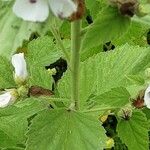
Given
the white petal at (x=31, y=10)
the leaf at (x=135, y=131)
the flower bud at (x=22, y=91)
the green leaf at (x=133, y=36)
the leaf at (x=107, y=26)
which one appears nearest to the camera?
the white petal at (x=31, y=10)

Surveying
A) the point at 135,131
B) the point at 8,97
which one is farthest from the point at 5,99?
the point at 135,131

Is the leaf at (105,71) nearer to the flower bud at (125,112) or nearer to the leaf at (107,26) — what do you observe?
the flower bud at (125,112)

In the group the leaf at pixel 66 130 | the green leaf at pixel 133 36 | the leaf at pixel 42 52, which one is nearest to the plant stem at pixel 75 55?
the leaf at pixel 66 130

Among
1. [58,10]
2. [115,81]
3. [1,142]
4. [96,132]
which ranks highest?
[58,10]

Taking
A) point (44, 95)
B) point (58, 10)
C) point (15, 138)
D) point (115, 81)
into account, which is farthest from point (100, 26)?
point (15, 138)

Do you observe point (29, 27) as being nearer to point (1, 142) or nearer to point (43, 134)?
point (43, 134)

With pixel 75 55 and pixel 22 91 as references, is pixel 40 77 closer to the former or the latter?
pixel 22 91

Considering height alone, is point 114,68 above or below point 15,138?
above
